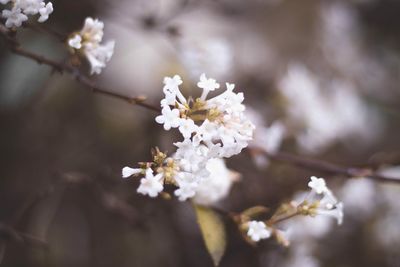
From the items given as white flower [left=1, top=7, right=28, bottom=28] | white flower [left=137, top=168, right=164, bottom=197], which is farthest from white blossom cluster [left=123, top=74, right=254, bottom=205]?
white flower [left=1, top=7, right=28, bottom=28]

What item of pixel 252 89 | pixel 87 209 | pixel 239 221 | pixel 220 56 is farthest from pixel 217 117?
pixel 252 89

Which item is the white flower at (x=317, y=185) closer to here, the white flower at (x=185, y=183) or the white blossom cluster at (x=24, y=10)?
the white flower at (x=185, y=183)

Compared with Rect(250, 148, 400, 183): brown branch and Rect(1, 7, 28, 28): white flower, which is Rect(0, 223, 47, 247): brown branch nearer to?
Rect(1, 7, 28, 28): white flower

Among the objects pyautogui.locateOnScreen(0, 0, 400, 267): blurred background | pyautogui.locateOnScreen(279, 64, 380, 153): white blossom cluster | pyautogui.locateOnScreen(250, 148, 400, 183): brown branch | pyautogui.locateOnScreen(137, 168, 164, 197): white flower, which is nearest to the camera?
pyautogui.locateOnScreen(137, 168, 164, 197): white flower

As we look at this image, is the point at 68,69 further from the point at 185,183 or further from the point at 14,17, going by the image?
the point at 185,183

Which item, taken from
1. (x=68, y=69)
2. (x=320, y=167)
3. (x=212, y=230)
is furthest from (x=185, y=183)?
(x=320, y=167)

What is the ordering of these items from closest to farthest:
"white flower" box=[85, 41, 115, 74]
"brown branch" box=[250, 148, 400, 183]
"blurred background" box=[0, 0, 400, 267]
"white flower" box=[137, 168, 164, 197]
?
1. "white flower" box=[137, 168, 164, 197]
2. "white flower" box=[85, 41, 115, 74]
3. "brown branch" box=[250, 148, 400, 183]
4. "blurred background" box=[0, 0, 400, 267]

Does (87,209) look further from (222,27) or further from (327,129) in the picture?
(222,27)
